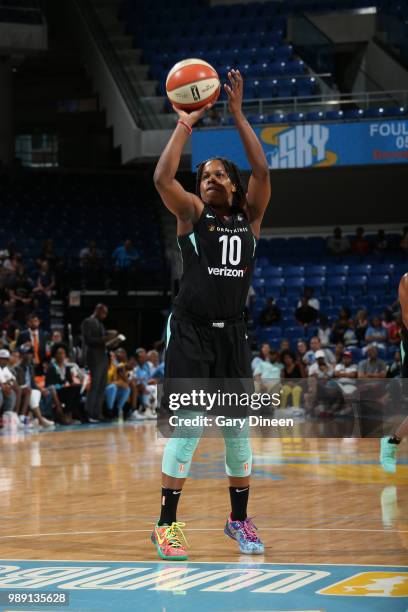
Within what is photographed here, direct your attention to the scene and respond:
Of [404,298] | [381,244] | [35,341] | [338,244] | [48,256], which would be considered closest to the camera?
[404,298]

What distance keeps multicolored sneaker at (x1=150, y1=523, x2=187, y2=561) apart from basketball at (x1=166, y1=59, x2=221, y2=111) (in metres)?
2.28

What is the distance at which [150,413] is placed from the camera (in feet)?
65.4

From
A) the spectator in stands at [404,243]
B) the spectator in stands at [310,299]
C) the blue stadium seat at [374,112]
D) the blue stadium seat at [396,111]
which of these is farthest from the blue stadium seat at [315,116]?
the spectator in stands at [310,299]

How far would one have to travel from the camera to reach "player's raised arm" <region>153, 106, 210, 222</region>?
5484mm

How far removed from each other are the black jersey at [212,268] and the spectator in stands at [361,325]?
15.2 metres

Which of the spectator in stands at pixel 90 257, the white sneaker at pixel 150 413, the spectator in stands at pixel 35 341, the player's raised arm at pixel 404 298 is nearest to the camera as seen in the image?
the player's raised arm at pixel 404 298

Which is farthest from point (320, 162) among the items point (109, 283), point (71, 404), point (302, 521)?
point (302, 521)

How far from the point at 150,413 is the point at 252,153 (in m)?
14.4

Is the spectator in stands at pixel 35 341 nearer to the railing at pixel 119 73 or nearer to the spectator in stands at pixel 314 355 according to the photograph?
the spectator in stands at pixel 314 355

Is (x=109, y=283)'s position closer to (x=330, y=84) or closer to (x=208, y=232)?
(x=330, y=84)

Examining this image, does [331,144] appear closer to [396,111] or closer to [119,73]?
[396,111]

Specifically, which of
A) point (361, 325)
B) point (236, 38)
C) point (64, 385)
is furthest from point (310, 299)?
point (236, 38)

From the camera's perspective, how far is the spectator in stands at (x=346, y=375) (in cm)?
1731

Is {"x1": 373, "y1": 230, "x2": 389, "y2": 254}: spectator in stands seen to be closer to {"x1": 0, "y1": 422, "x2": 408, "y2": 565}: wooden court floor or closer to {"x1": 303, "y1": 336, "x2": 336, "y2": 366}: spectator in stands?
{"x1": 303, "y1": 336, "x2": 336, "y2": 366}: spectator in stands
